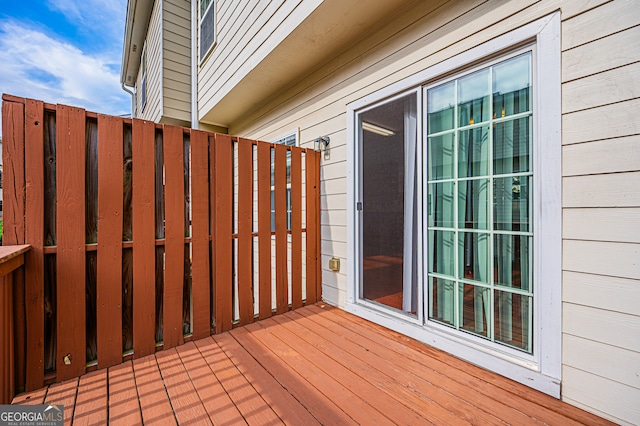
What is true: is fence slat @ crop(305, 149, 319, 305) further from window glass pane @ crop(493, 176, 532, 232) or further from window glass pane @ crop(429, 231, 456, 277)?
window glass pane @ crop(493, 176, 532, 232)

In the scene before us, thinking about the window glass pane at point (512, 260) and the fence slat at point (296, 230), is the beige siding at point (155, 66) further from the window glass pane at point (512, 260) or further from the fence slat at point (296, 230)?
the window glass pane at point (512, 260)

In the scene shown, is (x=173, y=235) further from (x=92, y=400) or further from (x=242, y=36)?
(x=242, y=36)

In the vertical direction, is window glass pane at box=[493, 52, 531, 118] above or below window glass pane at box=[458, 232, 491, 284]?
above

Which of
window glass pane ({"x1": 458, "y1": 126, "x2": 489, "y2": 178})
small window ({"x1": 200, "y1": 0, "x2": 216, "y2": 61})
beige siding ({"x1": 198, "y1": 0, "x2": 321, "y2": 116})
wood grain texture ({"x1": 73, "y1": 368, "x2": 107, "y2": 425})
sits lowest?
wood grain texture ({"x1": 73, "y1": 368, "x2": 107, "y2": 425})

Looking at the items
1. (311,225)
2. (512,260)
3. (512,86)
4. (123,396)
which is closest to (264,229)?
(311,225)

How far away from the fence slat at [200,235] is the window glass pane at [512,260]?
2.16m

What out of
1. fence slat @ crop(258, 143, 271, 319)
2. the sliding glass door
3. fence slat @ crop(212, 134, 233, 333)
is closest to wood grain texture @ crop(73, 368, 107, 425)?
fence slat @ crop(212, 134, 233, 333)

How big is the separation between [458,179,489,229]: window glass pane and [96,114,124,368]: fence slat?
238 cm

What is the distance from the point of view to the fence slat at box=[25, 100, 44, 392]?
1.63m

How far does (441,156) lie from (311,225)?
5.06ft

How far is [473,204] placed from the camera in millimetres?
1869

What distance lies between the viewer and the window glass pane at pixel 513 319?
1639 mm

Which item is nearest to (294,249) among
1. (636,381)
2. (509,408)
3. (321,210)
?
(321,210)

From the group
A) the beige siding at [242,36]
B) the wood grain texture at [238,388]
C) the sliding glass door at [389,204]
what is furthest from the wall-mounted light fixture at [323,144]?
the wood grain texture at [238,388]
